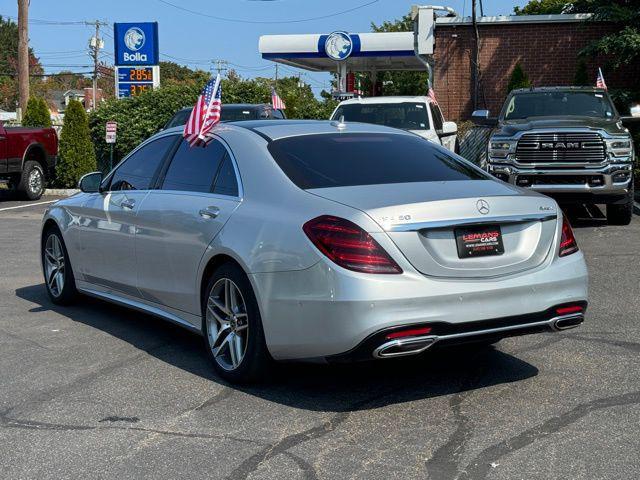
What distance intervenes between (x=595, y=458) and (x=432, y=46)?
20.8 meters

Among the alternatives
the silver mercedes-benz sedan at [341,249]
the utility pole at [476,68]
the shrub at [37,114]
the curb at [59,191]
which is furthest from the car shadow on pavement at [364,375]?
the shrub at [37,114]

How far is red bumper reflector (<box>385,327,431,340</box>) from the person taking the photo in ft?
16.0

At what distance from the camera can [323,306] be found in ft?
16.2

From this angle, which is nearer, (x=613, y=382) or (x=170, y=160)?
(x=613, y=382)

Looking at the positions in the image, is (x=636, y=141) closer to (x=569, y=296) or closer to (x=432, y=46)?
(x=432, y=46)

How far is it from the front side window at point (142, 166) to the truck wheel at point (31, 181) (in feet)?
46.4

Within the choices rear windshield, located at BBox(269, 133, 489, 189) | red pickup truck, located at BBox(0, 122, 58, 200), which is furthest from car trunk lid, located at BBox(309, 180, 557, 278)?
red pickup truck, located at BBox(0, 122, 58, 200)

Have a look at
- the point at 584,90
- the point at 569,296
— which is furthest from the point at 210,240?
the point at 584,90

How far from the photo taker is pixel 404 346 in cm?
491

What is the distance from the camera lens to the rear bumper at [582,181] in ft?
42.2

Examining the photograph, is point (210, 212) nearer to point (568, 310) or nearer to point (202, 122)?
point (202, 122)

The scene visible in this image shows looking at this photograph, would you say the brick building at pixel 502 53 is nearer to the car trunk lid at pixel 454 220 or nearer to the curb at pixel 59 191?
the curb at pixel 59 191

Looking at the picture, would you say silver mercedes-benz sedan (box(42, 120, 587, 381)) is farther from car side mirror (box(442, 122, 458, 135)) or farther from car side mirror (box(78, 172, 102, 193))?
car side mirror (box(442, 122, 458, 135))

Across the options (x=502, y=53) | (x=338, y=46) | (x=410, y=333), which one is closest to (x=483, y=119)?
(x=410, y=333)
